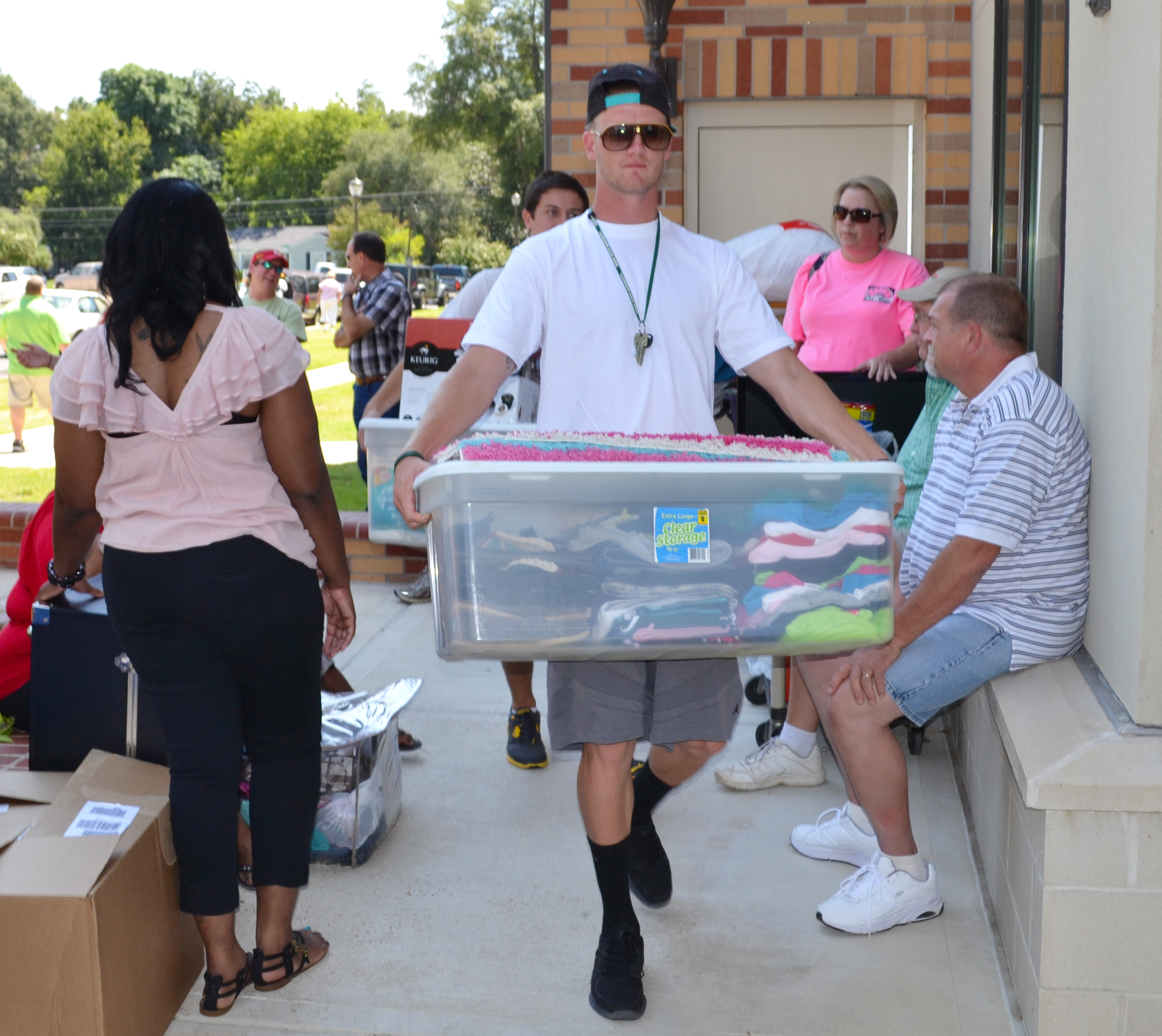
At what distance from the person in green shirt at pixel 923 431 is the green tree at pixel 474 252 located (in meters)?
46.5

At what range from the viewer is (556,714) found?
2584 mm

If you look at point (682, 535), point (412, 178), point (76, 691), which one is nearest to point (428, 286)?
point (412, 178)

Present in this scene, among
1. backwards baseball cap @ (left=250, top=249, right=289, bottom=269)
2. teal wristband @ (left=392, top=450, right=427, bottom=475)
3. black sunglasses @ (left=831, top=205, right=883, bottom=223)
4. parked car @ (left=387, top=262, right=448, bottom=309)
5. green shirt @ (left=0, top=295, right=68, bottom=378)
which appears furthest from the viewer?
parked car @ (left=387, top=262, right=448, bottom=309)

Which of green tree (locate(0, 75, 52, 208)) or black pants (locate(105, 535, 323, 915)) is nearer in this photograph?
black pants (locate(105, 535, 323, 915))

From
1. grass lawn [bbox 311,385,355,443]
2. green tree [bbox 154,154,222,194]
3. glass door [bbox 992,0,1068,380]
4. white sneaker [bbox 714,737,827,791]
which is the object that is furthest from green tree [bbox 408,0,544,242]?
green tree [bbox 154,154,222,194]

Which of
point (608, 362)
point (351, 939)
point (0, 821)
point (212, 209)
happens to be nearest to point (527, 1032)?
point (351, 939)

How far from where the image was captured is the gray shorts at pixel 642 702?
2.54m

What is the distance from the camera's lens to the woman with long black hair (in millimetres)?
2332

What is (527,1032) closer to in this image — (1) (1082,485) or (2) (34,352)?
(1) (1082,485)

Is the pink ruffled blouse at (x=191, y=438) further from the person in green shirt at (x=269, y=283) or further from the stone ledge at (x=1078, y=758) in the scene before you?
the person in green shirt at (x=269, y=283)

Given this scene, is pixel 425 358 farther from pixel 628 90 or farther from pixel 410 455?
pixel 410 455

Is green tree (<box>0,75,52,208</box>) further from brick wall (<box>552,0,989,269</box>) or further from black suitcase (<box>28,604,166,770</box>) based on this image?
black suitcase (<box>28,604,166,770</box>)

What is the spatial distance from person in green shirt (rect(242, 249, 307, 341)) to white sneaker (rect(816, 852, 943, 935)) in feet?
19.3

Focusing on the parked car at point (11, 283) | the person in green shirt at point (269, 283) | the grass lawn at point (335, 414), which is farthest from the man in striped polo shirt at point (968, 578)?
the parked car at point (11, 283)
